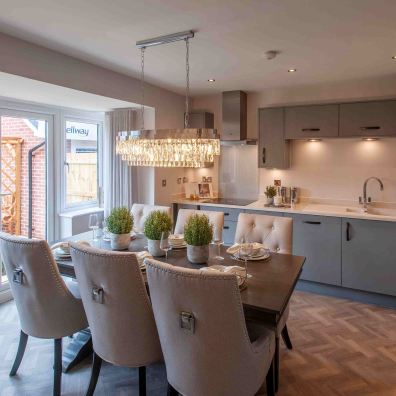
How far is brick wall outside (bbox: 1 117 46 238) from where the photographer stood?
3.74 meters

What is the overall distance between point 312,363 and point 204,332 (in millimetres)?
1444

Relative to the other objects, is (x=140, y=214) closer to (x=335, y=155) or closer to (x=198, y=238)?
(x=198, y=238)

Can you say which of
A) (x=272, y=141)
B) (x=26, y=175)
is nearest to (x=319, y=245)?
(x=272, y=141)

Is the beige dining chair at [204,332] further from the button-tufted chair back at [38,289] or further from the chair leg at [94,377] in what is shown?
the button-tufted chair back at [38,289]

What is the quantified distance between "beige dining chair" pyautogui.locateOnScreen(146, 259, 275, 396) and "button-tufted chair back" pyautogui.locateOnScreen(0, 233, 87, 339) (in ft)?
2.55

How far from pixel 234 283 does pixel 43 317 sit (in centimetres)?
135

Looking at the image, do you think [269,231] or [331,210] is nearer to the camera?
[269,231]

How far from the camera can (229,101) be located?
4531 millimetres

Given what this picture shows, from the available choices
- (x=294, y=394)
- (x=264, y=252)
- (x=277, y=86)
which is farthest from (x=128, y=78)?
(x=294, y=394)

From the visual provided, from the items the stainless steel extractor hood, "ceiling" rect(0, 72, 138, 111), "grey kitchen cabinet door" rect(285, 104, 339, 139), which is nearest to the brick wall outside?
"ceiling" rect(0, 72, 138, 111)

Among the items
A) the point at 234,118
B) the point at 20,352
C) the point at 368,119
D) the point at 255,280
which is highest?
the point at 234,118

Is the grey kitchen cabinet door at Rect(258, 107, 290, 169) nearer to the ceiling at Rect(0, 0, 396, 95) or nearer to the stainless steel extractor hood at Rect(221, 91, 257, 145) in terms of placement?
the stainless steel extractor hood at Rect(221, 91, 257, 145)

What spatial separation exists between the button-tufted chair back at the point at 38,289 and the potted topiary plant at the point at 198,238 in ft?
2.71

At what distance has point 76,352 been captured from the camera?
259cm
